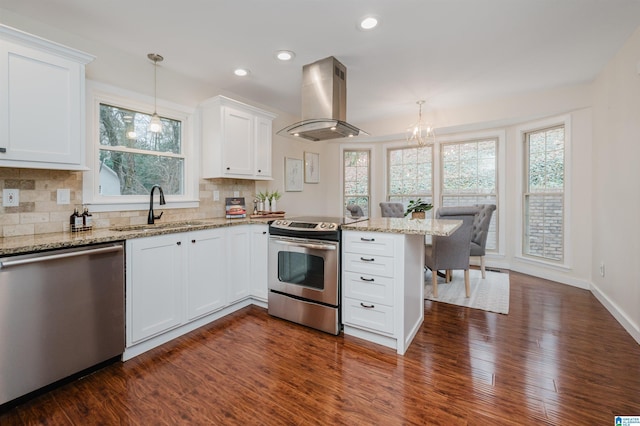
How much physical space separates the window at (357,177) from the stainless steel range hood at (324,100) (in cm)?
261

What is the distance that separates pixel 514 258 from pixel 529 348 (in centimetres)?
277

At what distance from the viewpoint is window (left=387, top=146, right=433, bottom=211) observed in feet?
17.3

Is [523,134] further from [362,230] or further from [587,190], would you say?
[362,230]

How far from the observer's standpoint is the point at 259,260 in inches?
120

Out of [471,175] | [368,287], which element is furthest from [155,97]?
[471,175]

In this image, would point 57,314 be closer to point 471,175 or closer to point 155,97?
point 155,97

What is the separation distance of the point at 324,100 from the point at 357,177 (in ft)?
9.62

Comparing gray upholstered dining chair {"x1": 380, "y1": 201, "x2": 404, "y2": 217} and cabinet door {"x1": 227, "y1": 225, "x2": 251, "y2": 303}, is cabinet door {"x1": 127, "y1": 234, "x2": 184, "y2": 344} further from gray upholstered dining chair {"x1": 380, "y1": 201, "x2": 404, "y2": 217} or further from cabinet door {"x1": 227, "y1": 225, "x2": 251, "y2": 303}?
gray upholstered dining chair {"x1": 380, "y1": 201, "x2": 404, "y2": 217}

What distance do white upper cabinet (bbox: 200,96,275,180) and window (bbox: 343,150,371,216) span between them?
2.36 metres

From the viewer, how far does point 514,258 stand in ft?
14.9

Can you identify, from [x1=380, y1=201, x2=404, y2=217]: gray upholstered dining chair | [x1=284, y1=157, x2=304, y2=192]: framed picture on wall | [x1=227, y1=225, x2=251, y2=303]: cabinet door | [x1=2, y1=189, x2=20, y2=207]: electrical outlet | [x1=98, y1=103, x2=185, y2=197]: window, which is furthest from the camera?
[x1=380, y1=201, x2=404, y2=217]: gray upholstered dining chair

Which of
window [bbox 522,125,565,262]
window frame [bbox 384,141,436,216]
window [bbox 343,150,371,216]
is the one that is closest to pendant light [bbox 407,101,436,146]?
window frame [bbox 384,141,436,216]

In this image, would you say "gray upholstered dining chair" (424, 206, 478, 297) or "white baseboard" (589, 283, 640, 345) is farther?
"gray upholstered dining chair" (424, 206, 478, 297)

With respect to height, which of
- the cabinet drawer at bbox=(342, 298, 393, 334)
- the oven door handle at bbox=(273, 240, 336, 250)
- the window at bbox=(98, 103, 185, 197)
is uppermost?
the window at bbox=(98, 103, 185, 197)
